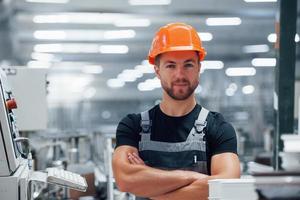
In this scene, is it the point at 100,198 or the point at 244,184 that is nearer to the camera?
the point at 244,184

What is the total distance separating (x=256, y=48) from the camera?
1262 cm

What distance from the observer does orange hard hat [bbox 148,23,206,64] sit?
2084 millimetres

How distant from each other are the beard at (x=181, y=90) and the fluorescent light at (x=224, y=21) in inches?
289

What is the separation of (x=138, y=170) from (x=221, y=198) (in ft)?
2.16

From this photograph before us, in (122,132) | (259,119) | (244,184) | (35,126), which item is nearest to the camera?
(244,184)

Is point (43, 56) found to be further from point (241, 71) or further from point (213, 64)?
point (241, 71)

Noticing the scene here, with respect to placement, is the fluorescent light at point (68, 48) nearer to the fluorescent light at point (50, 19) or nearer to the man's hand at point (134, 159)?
the fluorescent light at point (50, 19)

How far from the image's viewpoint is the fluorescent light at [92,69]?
14.8 metres

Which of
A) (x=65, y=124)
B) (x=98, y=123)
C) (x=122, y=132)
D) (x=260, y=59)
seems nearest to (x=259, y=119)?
(x=260, y=59)

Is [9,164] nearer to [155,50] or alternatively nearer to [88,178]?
[155,50]

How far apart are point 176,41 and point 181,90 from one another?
247mm

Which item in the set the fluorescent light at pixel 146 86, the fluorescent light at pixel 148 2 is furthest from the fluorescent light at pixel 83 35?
the fluorescent light at pixel 146 86

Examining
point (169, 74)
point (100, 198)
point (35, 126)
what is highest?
point (169, 74)

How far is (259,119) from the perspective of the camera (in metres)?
11.1
